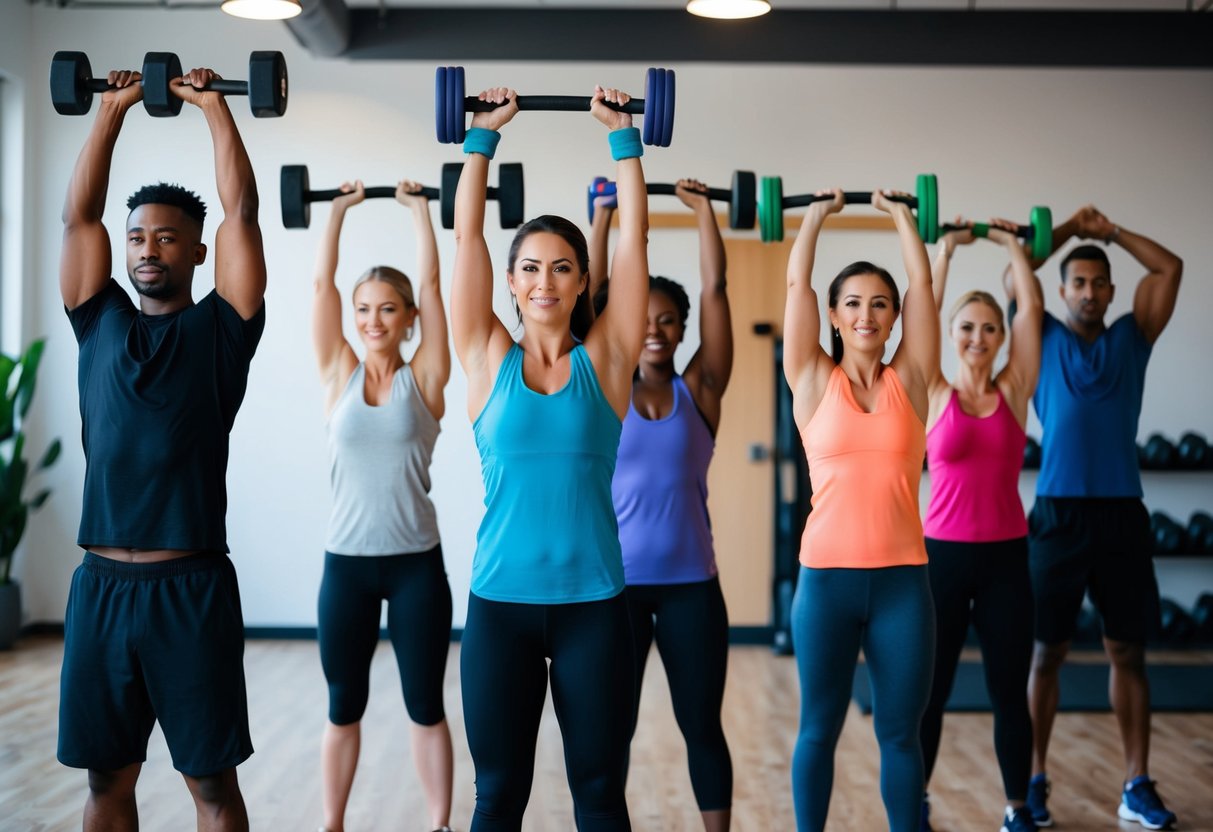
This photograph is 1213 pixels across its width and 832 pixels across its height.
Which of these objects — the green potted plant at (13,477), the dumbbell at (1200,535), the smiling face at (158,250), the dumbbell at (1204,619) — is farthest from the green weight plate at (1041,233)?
the green potted plant at (13,477)

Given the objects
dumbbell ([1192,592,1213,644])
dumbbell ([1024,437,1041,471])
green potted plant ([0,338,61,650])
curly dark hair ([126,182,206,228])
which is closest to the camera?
curly dark hair ([126,182,206,228])

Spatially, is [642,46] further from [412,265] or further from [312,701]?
[312,701]

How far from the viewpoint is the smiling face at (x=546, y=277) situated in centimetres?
212

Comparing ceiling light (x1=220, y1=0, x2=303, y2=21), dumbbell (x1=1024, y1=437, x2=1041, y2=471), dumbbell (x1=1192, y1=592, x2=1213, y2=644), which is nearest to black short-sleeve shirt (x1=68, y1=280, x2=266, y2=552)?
ceiling light (x1=220, y1=0, x2=303, y2=21)

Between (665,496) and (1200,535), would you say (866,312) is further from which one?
(1200,535)

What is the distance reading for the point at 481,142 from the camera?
2.18 m

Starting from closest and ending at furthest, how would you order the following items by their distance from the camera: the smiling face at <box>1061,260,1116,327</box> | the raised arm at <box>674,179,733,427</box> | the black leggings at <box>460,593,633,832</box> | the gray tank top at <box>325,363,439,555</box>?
the black leggings at <box>460,593,633,832</box>
the raised arm at <box>674,179,733,427</box>
the gray tank top at <box>325,363,439,555</box>
the smiling face at <box>1061,260,1116,327</box>

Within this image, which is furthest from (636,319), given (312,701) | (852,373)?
(312,701)

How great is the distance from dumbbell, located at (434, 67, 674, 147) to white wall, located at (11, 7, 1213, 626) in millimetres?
3338

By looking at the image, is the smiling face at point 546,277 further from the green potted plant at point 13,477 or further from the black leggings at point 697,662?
the green potted plant at point 13,477

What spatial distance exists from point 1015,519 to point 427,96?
3768 millimetres

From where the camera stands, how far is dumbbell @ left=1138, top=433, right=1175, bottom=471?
5.46 metres

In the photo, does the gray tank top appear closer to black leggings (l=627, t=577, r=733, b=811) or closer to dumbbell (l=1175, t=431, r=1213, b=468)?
black leggings (l=627, t=577, r=733, b=811)

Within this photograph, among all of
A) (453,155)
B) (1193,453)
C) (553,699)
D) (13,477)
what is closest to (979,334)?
(553,699)
